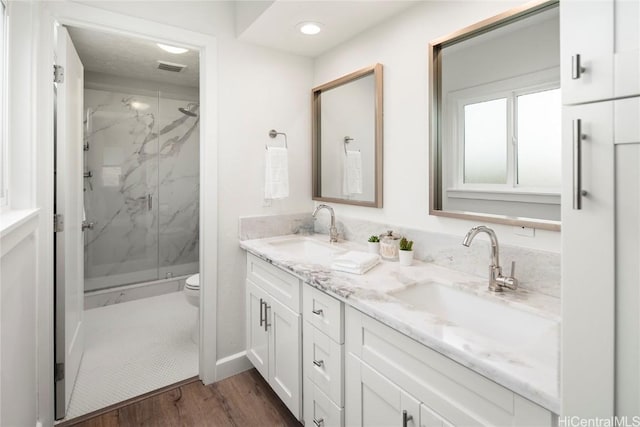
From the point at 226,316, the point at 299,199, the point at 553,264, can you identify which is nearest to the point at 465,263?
the point at 553,264

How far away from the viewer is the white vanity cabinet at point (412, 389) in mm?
788

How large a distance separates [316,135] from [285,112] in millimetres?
263

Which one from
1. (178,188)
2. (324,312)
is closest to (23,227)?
(324,312)

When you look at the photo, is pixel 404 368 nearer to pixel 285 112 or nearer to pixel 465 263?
pixel 465 263

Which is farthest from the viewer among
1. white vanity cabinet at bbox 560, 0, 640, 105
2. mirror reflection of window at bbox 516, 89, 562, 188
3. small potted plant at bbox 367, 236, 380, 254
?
small potted plant at bbox 367, 236, 380, 254

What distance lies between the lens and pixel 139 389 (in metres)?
2.02

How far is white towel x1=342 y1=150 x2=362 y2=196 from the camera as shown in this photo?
2098mm

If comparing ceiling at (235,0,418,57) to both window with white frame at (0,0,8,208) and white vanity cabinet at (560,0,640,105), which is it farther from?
white vanity cabinet at (560,0,640,105)

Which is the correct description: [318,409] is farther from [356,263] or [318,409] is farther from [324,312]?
[356,263]

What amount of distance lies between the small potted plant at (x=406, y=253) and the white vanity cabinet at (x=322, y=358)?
444 mm

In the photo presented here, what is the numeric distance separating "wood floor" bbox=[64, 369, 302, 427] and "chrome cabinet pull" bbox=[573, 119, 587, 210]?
168cm

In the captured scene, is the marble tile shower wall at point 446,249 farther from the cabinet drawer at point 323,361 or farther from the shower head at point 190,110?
the shower head at point 190,110

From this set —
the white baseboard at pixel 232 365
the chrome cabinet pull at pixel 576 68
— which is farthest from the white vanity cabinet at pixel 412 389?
the white baseboard at pixel 232 365

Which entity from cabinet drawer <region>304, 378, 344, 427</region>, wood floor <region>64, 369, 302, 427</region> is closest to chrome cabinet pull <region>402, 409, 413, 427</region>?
cabinet drawer <region>304, 378, 344, 427</region>
